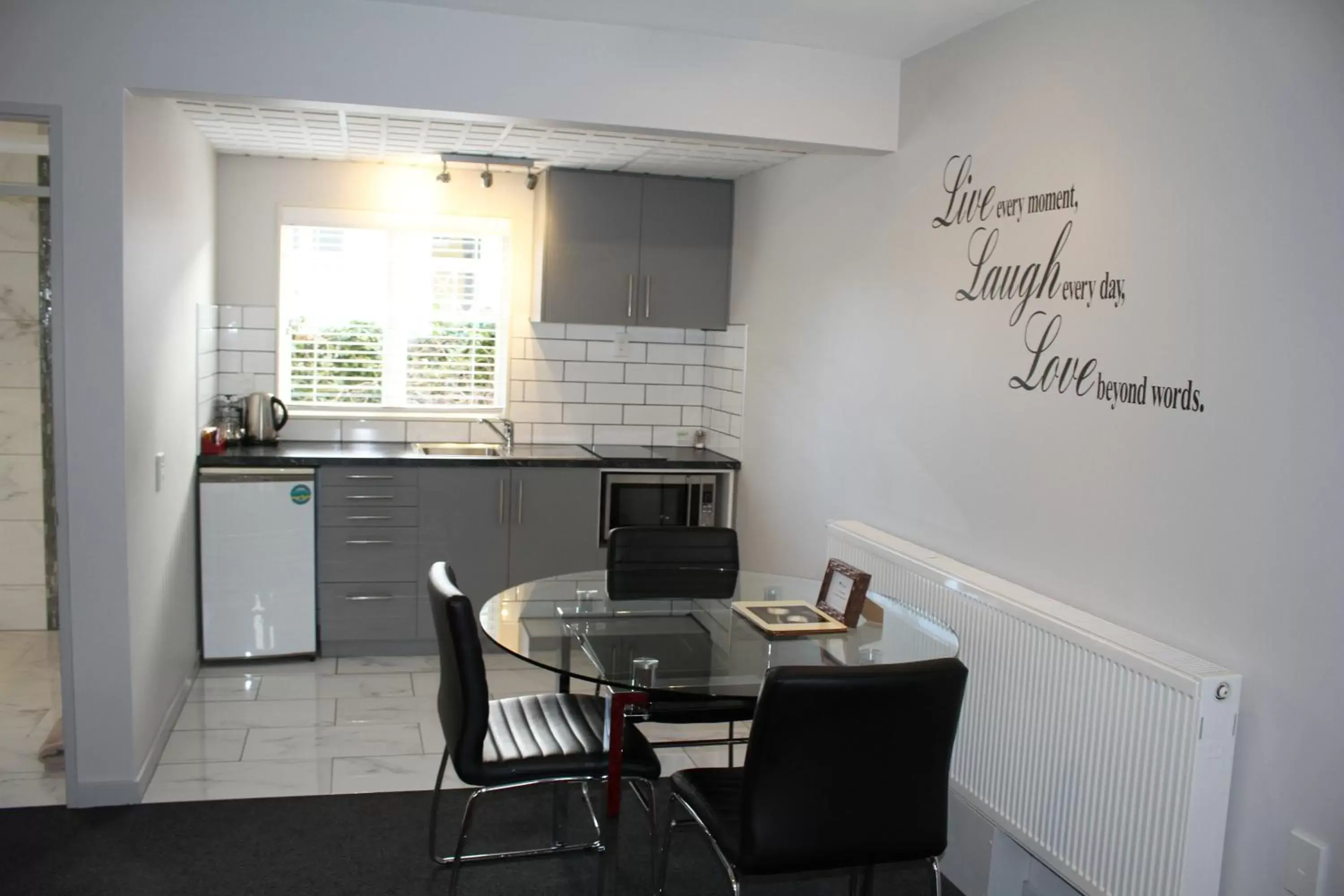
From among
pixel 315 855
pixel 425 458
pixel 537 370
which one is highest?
pixel 537 370

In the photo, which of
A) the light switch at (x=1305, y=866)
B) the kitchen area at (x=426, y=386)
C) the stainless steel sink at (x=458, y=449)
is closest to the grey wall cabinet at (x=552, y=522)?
the kitchen area at (x=426, y=386)

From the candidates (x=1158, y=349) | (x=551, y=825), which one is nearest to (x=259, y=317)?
(x=551, y=825)

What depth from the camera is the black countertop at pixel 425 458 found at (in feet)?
16.1

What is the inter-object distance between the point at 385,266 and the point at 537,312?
0.80 meters

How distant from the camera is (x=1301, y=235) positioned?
224cm

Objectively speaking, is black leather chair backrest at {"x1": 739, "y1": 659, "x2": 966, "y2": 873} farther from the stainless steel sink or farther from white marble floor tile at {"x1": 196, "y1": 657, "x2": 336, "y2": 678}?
the stainless steel sink

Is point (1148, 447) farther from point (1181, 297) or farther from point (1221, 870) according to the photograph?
point (1221, 870)

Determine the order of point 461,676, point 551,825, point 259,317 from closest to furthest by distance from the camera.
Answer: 1. point 461,676
2. point 551,825
3. point 259,317

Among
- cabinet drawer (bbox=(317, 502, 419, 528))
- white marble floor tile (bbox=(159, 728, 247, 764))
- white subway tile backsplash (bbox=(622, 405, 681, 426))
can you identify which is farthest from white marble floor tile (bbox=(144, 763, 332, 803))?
white subway tile backsplash (bbox=(622, 405, 681, 426))

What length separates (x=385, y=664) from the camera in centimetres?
511

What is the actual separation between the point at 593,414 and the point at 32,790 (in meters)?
3.14

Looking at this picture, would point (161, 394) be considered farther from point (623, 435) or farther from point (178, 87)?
point (623, 435)

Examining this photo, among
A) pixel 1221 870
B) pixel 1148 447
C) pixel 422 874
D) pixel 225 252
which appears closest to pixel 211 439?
pixel 225 252

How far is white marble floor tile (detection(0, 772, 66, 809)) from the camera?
3.57 metres
